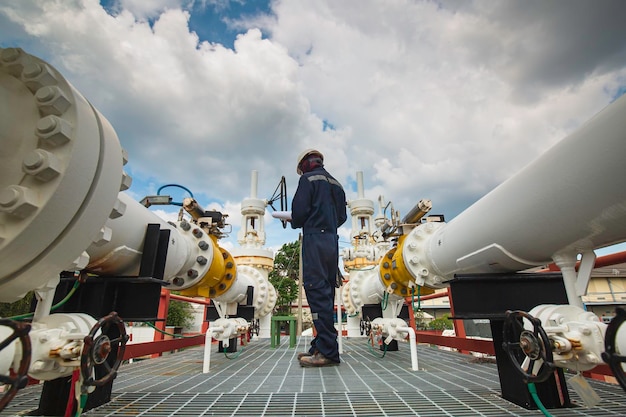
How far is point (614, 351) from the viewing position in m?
0.76

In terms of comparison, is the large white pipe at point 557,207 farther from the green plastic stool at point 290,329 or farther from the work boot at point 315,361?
the green plastic stool at point 290,329

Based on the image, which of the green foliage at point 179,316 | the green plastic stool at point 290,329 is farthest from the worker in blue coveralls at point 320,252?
the green foliage at point 179,316

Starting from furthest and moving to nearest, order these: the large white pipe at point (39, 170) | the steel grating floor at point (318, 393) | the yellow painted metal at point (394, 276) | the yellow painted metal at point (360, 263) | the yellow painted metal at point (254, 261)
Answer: the yellow painted metal at point (254, 261)
the yellow painted metal at point (360, 263)
the yellow painted metal at point (394, 276)
the steel grating floor at point (318, 393)
the large white pipe at point (39, 170)

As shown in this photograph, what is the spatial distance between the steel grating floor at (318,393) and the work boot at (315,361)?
7 centimetres

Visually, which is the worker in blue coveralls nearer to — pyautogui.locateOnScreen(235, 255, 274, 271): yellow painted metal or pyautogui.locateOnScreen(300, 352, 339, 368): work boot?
pyautogui.locateOnScreen(300, 352, 339, 368): work boot

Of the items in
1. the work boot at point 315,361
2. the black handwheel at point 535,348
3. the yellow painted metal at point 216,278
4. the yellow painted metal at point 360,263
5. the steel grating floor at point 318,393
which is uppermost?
the yellow painted metal at point 360,263

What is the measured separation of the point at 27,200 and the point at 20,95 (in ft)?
1.11

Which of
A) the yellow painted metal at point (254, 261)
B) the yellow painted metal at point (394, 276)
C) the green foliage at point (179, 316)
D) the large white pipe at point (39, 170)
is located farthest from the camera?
the green foliage at point (179, 316)

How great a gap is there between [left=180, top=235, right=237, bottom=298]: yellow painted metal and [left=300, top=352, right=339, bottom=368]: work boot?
1115 millimetres

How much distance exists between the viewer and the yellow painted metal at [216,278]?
297 centimetres

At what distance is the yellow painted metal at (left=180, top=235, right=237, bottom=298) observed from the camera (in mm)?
2970

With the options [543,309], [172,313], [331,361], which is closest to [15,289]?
[543,309]

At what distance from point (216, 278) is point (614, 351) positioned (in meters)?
2.90

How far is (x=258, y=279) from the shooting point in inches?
234
